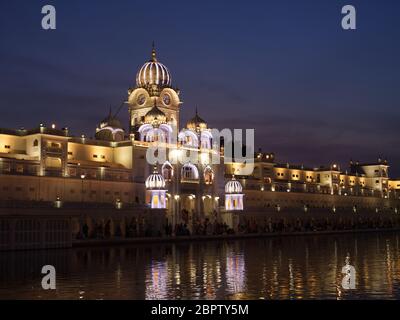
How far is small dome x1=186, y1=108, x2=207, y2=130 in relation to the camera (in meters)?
73.7

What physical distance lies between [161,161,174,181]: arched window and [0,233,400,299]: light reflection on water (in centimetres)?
3203

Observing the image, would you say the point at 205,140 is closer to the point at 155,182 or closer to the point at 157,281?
the point at 155,182

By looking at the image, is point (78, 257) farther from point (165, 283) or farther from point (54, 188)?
point (54, 188)

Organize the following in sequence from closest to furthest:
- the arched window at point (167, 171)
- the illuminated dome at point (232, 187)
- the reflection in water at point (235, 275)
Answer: the reflection in water at point (235, 275) < the arched window at point (167, 171) < the illuminated dome at point (232, 187)

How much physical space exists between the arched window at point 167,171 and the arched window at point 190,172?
3568 mm

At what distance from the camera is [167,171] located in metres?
63.9

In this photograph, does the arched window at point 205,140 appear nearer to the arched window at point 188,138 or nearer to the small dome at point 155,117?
the arched window at point 188,138

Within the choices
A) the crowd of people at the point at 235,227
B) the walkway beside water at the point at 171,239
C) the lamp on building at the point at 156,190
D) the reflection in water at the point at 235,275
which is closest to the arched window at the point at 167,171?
the lamp on building at the point at 156,190

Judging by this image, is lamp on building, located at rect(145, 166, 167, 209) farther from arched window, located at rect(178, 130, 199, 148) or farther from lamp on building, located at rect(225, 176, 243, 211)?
lamp on building, located at rect(225, 176, 243, 211)

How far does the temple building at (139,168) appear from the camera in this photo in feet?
169

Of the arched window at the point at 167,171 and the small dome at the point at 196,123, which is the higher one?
the small dome at the point at 196,123

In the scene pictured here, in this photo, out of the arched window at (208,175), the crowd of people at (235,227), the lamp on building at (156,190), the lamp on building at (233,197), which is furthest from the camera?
the lamp on building at (233,197)

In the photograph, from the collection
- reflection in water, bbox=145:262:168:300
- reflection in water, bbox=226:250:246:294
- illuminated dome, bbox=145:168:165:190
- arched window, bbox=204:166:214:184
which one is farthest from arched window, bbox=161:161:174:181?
reflection in water, bbox=145:262:168:300

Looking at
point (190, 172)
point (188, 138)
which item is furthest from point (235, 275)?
point (188, 138)
